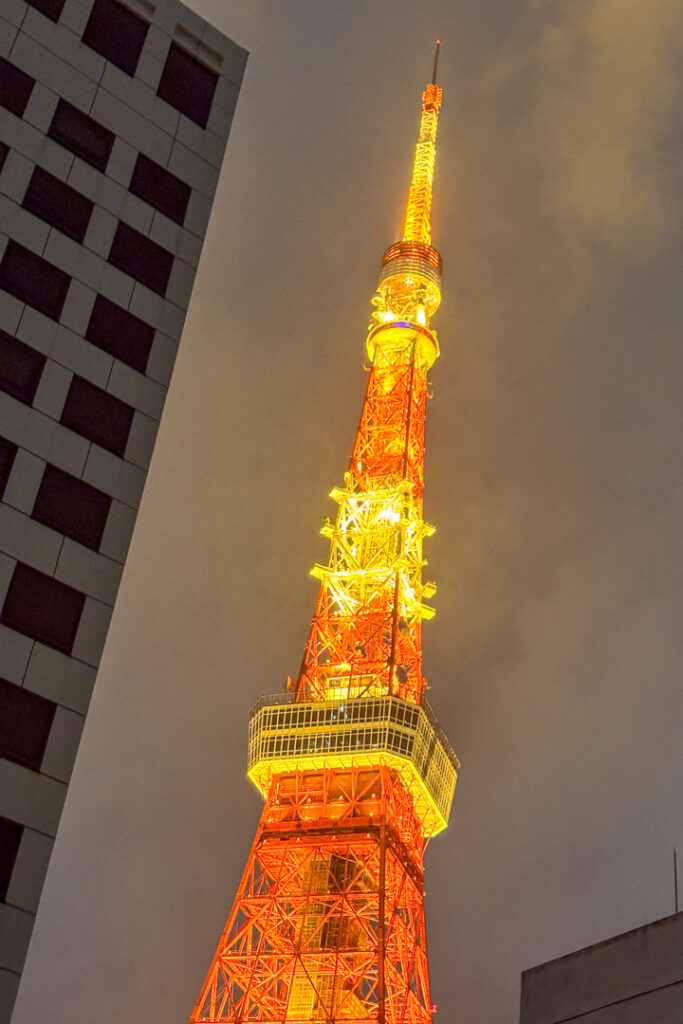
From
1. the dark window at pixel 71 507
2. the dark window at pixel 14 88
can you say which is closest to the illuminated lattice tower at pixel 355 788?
the dark window at pixel 71 507

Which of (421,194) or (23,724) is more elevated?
(421,194)

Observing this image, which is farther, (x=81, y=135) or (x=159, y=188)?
(x=159, y=188)

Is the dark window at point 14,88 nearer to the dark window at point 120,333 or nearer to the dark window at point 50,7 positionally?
the dark window at point 50,7

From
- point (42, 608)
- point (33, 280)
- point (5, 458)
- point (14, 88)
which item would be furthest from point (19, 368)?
point (14, 88)

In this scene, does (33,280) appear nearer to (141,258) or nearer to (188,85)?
(141,258)

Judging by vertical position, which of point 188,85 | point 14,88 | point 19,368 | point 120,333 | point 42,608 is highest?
point 188,85

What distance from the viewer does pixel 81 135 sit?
3809 cm

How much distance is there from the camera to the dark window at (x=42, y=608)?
3120 cm

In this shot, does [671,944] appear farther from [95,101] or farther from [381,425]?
[381,425]

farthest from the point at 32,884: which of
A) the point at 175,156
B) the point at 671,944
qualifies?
the point at 175,156

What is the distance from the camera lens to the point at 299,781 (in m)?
79.1

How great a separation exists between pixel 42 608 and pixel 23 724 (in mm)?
2881

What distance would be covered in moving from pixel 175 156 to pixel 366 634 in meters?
51.0

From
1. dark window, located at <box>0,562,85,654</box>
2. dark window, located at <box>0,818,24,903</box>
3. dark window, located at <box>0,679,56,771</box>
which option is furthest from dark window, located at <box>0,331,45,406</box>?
dark window, located at <box>0,818,24,903</box>
